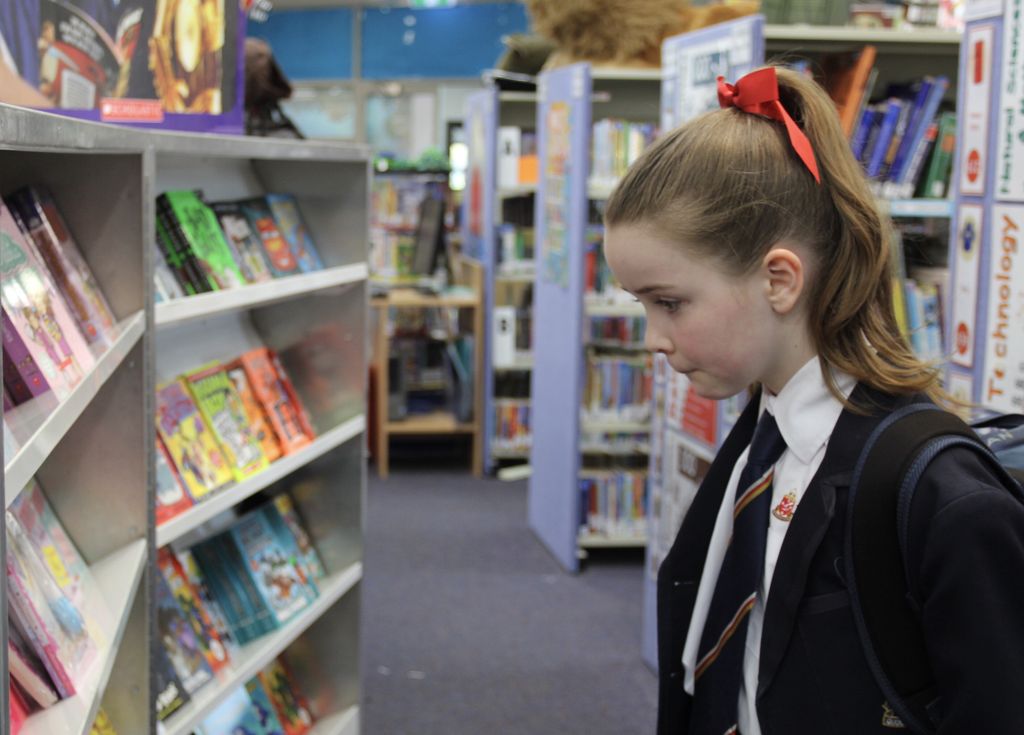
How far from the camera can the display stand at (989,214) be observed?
85.6 inches

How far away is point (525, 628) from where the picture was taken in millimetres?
4164

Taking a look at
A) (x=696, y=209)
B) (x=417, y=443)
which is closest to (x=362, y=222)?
(x=696, y=209)

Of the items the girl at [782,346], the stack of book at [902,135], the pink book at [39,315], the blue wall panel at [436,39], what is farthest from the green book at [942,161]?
the blue wall panel at [436,39]

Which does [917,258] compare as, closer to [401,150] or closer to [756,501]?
[756,501]

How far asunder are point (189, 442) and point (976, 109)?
1.61 metres

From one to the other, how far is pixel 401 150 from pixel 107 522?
40.5 ft

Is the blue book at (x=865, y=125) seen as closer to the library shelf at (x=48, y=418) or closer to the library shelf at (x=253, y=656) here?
the library shelf at (x=253, y=656)

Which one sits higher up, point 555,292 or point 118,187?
point 118,187

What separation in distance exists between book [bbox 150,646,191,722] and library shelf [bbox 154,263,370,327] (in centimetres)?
58

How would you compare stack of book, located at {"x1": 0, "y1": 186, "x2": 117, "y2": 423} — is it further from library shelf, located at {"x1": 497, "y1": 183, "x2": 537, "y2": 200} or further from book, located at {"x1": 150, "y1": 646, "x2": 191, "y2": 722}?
library shelf, located at {"x1": 497, "y1": 183, "x2": 537, "y2": 200}

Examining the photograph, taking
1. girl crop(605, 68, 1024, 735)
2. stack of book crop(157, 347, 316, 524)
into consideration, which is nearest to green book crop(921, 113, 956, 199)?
stack of book crop(157, 347, 316, 524)

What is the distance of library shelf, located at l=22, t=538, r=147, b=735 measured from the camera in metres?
1.27

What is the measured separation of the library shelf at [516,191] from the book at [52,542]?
4253 mm

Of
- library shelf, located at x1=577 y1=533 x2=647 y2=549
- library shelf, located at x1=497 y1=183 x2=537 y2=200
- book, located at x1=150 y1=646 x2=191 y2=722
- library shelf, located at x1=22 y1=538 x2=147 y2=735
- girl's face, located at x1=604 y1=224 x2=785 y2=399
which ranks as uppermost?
library shelf, located at x1=497 y1=183 x2=537 y2=200
